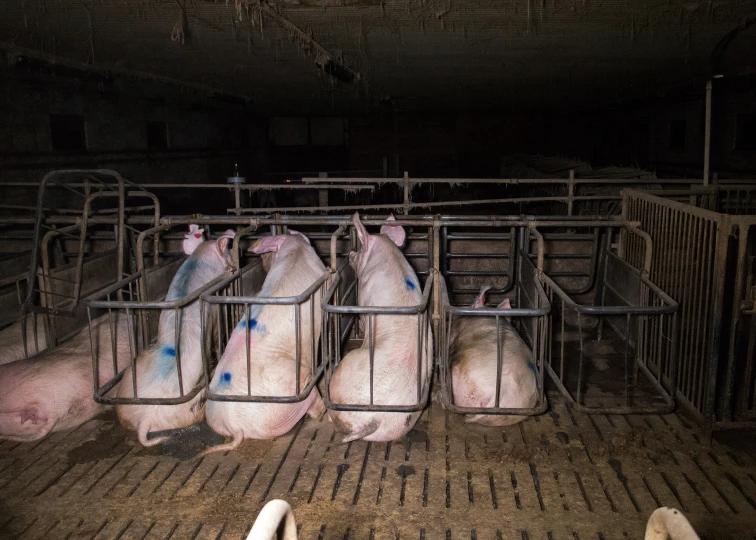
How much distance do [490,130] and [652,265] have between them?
16.4 metres

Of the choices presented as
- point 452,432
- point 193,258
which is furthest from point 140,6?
point 452,432

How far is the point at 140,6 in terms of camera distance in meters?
5.09

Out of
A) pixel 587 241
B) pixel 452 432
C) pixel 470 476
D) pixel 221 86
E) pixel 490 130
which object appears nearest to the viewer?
pixel 470 476

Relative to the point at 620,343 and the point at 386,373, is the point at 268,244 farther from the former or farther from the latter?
the point at 620,343

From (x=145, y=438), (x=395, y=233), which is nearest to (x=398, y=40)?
(x=395, y=233)

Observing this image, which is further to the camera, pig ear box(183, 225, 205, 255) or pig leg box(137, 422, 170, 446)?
pig ear box(183, 225, 205, 255)

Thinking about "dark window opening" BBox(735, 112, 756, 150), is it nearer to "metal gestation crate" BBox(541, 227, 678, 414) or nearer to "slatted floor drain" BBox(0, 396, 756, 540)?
"metal gestation crate" BBox(541, 227, 678, 414)

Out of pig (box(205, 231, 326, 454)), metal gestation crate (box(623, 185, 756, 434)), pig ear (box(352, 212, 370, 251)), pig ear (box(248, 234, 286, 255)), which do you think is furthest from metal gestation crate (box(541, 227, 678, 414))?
pig ear (box(248, 234, 286, 255))

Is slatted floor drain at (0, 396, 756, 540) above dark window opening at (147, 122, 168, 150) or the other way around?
the other way around

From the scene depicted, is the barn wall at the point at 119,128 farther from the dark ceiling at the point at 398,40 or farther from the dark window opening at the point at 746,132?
the dark window opening at the point at 746,132

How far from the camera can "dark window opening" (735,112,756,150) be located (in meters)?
10.3

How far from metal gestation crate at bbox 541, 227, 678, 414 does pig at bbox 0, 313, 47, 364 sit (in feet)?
12.8

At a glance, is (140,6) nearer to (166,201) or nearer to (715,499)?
(715,499)

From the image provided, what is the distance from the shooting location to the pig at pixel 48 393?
11.7 feet
